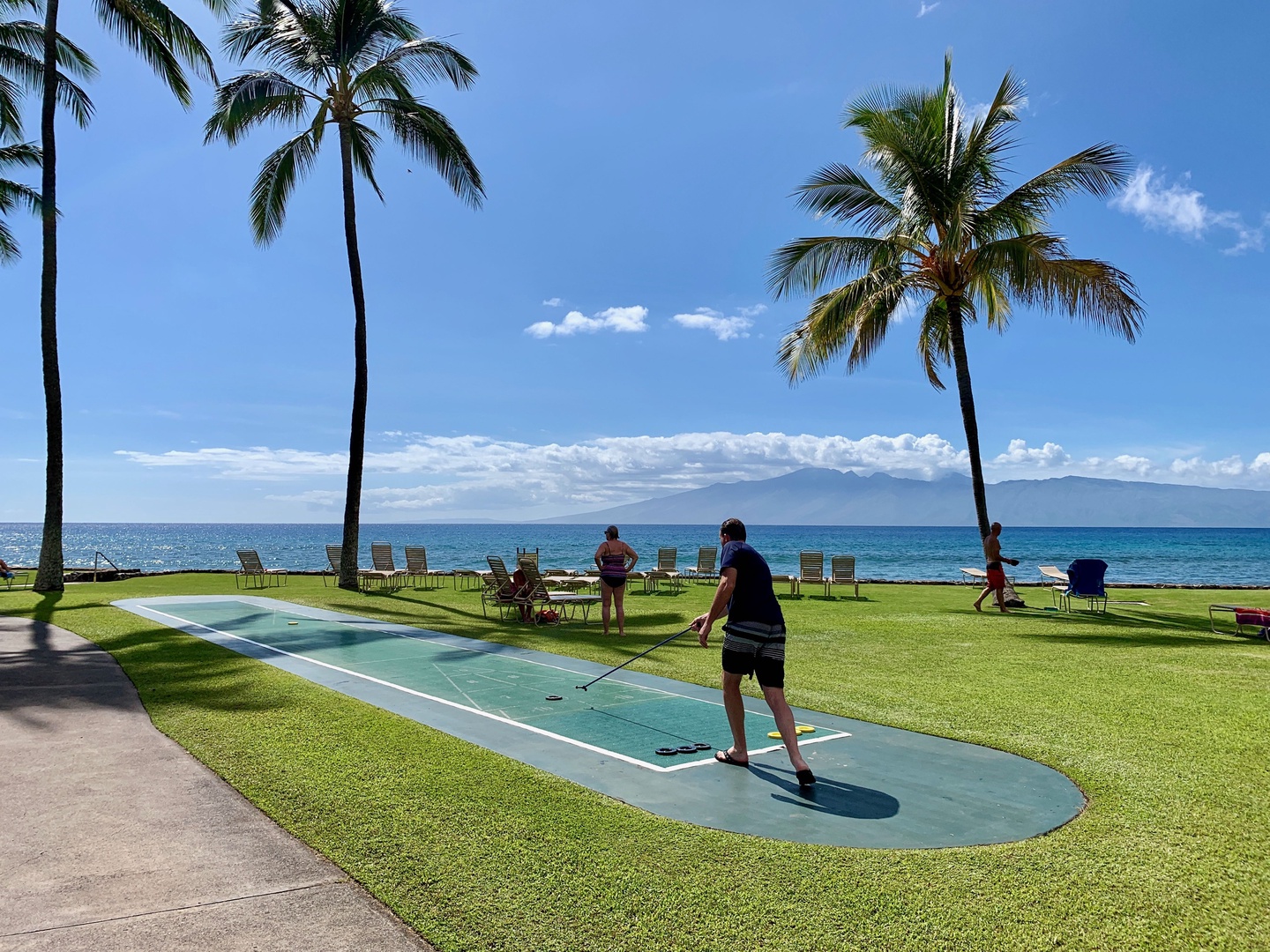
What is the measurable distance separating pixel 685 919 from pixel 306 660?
762 centimetres

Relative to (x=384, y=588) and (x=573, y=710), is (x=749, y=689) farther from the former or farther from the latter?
(x=384, y=588)

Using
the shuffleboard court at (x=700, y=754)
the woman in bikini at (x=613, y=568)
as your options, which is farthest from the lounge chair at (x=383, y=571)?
the shuffleboard court at (x=700, y=754)

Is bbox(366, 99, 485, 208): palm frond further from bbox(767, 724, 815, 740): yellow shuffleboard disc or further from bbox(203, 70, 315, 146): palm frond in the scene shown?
bbox(767, 724, 815, 740): yellow shuffleboard disc

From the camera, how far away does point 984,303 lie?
20.4 metres

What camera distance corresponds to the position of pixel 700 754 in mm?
5711

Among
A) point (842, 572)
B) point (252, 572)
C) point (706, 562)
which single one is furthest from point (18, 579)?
point (842, 572)

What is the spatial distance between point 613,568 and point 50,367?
1527cm

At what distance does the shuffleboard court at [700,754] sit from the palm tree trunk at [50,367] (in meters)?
12.2

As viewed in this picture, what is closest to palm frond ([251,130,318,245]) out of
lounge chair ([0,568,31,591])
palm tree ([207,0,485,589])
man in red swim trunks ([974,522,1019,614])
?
palm tree ([207,0,485,589])

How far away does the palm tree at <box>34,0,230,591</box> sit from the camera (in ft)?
60.8

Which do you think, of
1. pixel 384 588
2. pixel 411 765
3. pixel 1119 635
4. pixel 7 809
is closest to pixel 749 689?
pixel 411 765

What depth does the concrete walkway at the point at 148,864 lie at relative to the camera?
3045 millimetres

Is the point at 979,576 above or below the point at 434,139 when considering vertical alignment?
below

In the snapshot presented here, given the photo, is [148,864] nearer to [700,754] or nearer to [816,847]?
[816,847]
